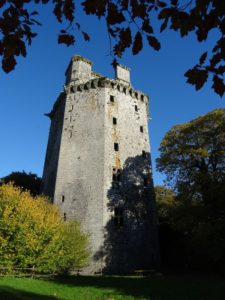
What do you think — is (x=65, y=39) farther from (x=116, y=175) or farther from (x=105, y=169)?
(x=116, y=175)

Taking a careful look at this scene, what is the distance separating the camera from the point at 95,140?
32.1 m

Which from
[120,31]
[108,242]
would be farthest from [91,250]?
[120,31]

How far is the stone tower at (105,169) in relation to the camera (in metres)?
28.1

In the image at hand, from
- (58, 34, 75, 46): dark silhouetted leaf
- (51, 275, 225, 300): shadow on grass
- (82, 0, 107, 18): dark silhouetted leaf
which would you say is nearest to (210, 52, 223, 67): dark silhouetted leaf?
(82, 0, 107, 18): dark silhouetted leaf

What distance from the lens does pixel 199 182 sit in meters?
27.2

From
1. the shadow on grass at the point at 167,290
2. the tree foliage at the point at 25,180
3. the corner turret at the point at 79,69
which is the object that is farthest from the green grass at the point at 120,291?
the tree foliage at the point at 25,180

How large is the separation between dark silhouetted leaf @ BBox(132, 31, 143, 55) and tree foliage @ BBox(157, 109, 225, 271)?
22.0m

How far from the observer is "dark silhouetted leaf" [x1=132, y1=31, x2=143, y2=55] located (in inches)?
159

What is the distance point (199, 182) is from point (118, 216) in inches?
307

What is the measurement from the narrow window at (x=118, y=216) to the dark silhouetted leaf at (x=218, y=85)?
25692mm

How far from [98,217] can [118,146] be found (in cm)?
776

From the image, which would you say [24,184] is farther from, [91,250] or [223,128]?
[223,128]

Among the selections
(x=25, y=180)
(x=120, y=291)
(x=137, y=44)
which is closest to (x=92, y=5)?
(x=137, y=44)

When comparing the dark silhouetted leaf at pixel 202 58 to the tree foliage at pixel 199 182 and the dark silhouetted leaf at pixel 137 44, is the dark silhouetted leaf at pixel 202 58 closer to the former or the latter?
the dark silhouetted leaf at pixel 137 44
